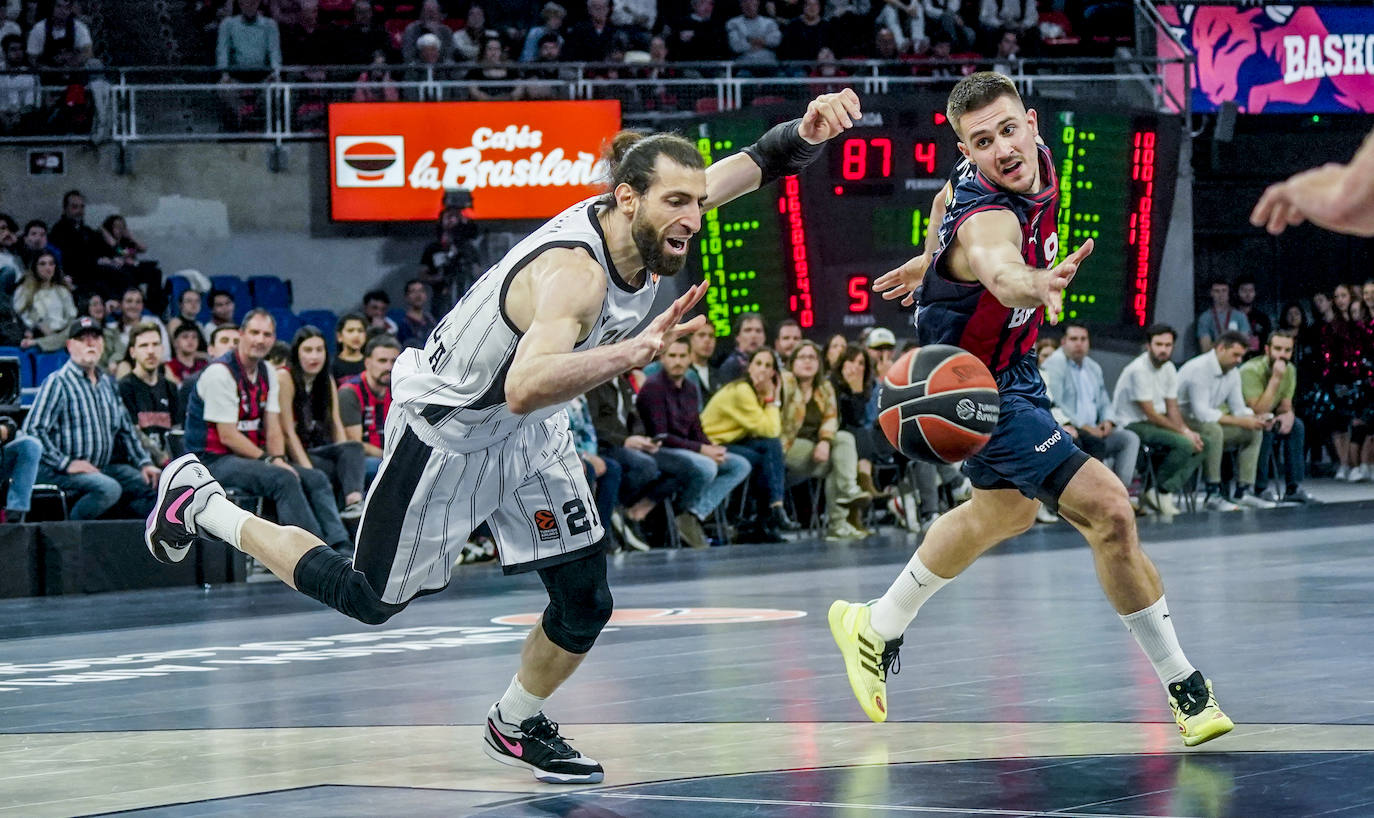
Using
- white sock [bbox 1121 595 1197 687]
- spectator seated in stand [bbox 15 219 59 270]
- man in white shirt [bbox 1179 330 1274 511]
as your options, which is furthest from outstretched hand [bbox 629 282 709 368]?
man in white shirt [bbox 1179 330 1274 511]

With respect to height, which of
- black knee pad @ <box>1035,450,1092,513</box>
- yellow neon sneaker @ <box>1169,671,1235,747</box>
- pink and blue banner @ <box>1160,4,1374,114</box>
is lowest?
yellow neon sneaker @ <box>1169,671,1235,747</box>

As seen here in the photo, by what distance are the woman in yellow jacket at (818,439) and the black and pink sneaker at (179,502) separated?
8.45m

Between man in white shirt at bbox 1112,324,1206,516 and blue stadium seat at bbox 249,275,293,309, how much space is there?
753 cm

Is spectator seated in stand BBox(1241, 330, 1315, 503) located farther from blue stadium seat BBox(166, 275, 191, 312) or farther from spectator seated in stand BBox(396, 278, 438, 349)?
blue stadium seat BBox(166, 275, 191, 312)

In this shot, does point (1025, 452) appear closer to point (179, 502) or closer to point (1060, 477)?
point (1060, 477)

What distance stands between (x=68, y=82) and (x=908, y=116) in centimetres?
794

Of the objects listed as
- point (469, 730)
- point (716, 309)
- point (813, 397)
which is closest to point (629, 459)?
point (813, 397)

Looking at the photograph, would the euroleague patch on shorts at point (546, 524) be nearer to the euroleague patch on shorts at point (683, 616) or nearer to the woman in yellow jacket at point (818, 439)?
the euroleague patch on shorts at point (683, 616)

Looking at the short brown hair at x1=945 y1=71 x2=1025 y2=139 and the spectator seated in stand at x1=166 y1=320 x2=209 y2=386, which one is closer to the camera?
the short brown hair at x1=945 y1=71 x2=1025 y2=139

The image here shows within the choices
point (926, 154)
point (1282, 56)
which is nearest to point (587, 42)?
point (926, 154)

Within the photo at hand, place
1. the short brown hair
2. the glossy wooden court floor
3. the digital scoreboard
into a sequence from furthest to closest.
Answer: the digital scoreboard < the short brown hair < the glossy wooden court floor

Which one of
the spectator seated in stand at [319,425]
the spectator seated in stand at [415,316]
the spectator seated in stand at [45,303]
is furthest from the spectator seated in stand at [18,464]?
the spectator seated in stand at [415,316]

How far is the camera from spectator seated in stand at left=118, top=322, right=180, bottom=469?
462 inches

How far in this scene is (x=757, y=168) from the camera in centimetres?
540
